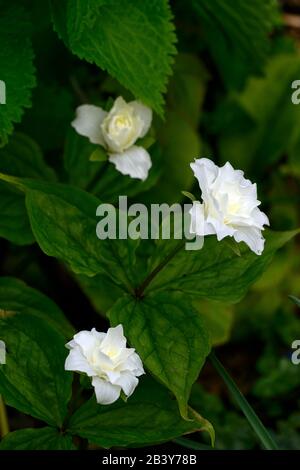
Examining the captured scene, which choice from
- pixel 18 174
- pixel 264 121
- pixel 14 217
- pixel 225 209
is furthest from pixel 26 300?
pixel 264 121

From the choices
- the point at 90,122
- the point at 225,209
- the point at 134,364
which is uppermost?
the point at 225,209

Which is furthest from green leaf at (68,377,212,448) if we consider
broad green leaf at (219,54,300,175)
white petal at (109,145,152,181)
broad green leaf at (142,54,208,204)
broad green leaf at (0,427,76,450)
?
broad green leaf at (219,54,300,175)

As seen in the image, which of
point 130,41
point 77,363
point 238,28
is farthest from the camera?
point 238,28

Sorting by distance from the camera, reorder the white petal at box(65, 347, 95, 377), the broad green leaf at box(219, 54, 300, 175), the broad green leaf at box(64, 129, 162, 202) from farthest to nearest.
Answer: the broad green leaf at box(219, 54, 300, 175)
the broad green leaf at box(64, 129, 162, 202)
the white petal at box(65, 347, 95, 377)

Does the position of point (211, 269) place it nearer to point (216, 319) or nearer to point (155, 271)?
point (155, 271)

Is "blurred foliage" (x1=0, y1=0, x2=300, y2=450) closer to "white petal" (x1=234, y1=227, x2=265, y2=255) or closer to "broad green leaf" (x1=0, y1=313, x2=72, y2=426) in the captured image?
"broad green leaf" (x1=0, y1=313, x2=72, y2=426)

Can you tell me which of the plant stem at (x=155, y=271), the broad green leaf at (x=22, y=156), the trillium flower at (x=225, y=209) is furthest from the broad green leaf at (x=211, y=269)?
the broad green leaf at (x=22, y=156)
